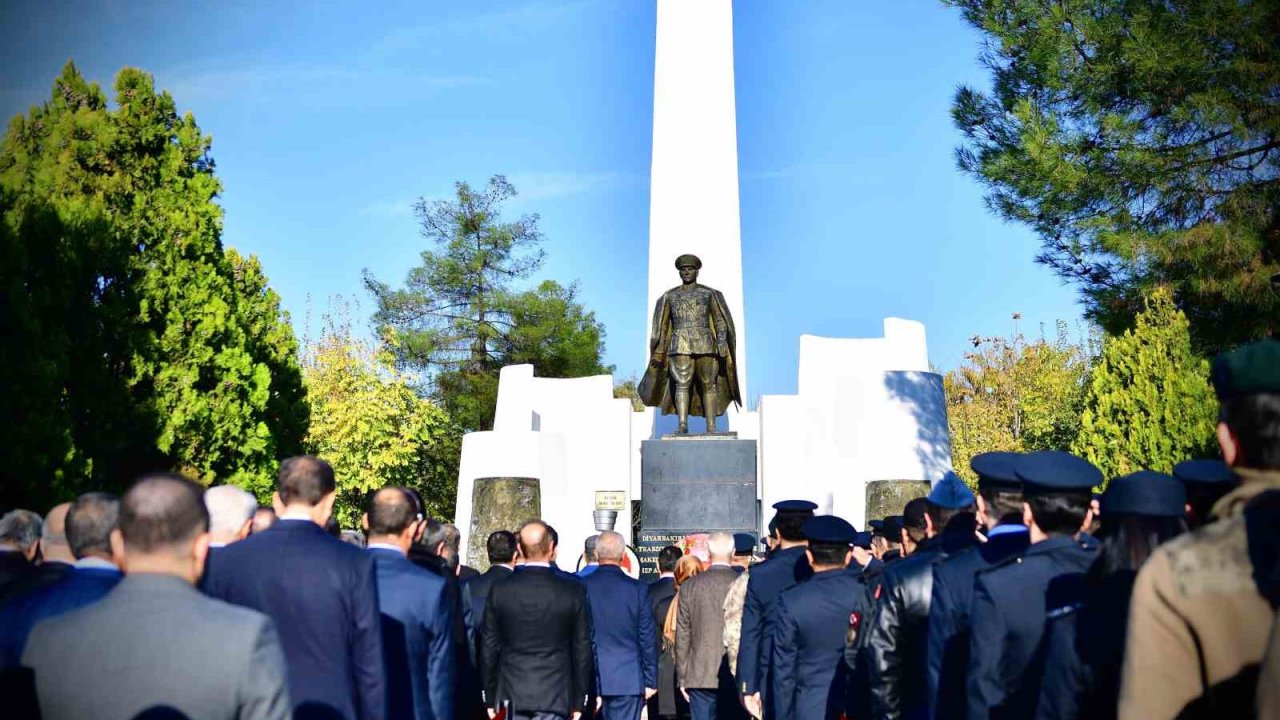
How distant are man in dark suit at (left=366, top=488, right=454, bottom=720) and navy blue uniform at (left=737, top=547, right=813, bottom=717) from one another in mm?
2240

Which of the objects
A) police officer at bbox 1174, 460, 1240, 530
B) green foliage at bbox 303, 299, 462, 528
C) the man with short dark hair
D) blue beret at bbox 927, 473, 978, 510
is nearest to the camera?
the man with short dark hair

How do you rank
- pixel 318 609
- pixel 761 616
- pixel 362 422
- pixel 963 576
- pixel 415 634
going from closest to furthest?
pixel 318 609
pixel 963 576
pixel 415 634
pixel 761 616
pixel 362 422

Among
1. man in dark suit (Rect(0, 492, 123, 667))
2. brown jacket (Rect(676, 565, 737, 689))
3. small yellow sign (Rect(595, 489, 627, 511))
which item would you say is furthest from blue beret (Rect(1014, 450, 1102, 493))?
small yellow sign (Rect(595, 489, 627, 511))

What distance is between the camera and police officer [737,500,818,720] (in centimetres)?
701

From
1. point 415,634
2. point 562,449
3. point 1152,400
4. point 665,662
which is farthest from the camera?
point 562,449

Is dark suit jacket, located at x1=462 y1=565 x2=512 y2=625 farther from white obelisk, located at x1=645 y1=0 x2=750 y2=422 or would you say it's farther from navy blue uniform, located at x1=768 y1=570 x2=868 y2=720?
white obelisk, located at x1=645 y1=0 x2=750 y2=422

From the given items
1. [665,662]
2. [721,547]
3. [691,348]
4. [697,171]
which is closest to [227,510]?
[721,547]

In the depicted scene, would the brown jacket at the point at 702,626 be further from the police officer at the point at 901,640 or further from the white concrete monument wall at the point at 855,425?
the white concrete monument wall at the point at 855,425

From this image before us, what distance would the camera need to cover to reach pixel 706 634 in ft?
26.9

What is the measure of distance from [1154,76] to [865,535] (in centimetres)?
856

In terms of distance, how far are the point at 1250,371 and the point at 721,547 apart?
5.76m

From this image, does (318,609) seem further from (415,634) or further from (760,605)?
(760,605)

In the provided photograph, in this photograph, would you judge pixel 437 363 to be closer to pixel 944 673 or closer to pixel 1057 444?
pixel 1057 444

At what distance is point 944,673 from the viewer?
15.4 ft
